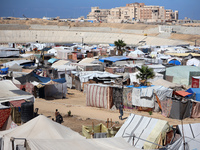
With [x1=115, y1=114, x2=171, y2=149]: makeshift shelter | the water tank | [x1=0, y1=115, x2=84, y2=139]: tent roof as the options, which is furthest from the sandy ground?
[x1=0, y1=115, x2=84, y2=139]: tent roof

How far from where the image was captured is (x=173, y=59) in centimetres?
2989

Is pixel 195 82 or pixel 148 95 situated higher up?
pixel 148 95

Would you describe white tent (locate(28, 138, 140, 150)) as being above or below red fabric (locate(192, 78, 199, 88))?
above

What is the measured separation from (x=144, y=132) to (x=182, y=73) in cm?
1292

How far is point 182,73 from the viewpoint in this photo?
22.9m

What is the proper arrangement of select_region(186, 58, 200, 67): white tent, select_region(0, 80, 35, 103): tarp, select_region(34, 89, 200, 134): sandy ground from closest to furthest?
1. select_region(0, 80, 35, 103): tarp
2. select_region(34, 89, 200, 134): sandy ground
3. select_region(186, 58, 200, 67): white tent

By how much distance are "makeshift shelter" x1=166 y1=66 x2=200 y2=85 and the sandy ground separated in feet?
22.1

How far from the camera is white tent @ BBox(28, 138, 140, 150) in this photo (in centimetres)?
808

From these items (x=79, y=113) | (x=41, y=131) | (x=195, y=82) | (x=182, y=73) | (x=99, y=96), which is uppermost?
(x=41, y=131)

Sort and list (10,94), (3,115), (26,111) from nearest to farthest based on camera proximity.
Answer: (3,115) → (26,111) → (10,94)

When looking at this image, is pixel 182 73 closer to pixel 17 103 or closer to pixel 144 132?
pixel 17 103

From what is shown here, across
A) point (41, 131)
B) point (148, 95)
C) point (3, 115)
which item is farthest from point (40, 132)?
point (148, 95)

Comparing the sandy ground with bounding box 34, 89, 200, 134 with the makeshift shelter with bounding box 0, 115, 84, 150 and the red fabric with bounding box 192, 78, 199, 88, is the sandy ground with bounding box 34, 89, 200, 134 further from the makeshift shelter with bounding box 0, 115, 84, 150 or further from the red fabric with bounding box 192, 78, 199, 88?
the red fabric with bounding box 192, 78, 199, 88

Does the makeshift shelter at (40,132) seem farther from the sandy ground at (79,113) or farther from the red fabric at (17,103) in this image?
the red fabric at (17,103)
